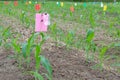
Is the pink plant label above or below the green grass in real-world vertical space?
above

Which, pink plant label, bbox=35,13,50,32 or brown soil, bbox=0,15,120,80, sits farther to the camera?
pink plant label, bbox=35,13,50,32

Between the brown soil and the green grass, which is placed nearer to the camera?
the brown soil

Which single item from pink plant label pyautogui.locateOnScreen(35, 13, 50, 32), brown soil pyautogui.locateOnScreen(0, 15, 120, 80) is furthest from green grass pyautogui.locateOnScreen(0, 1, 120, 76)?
pink plant label pyautogui.locateOnScreen(35, 13, 50, 32)

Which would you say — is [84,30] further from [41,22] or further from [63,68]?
[63,68]

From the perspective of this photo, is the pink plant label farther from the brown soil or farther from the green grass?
the green grass

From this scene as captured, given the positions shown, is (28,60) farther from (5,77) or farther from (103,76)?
(103,76)

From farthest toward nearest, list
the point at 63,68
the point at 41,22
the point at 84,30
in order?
the point at 84,30
the point at 41,22
the point at 63,68

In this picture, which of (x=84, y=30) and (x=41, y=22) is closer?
(x=41, y=22)

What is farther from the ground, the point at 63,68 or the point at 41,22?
→ the point at 41,22

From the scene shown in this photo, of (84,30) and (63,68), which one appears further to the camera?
(84,30)

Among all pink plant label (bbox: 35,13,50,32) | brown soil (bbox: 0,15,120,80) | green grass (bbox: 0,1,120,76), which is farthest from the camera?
green grass (bbox: 0,1,120,76)

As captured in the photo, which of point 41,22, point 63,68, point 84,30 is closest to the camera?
point 63,68

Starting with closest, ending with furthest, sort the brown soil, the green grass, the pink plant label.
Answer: the brown soil → the pink plant label → the green grass

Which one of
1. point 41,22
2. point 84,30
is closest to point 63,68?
point 41,22
